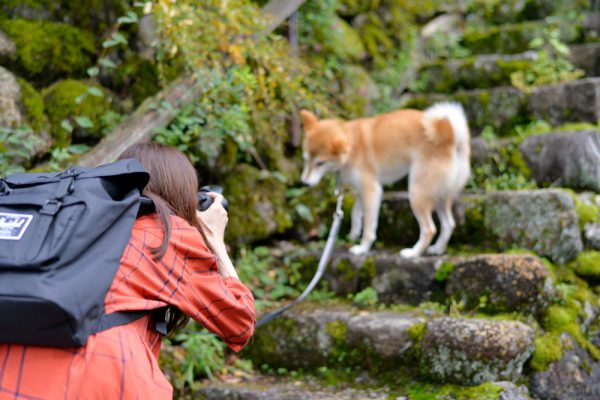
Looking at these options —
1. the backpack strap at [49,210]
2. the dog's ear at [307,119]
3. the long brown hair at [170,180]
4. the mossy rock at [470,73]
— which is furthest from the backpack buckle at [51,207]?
the mossy rock at [470,73]

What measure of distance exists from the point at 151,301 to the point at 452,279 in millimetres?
2238

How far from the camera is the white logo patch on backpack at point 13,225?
1342mm

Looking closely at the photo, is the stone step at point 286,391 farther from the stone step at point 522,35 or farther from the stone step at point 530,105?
the stone step at point 522,35

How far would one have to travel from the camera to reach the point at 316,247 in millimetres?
4188

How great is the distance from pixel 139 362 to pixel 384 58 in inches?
191

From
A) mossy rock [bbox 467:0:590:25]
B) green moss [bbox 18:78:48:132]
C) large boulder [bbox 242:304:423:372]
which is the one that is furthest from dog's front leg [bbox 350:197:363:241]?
mossy rock [bbox 467:0:590:25]

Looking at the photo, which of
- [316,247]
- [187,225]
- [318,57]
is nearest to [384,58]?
[318,57]

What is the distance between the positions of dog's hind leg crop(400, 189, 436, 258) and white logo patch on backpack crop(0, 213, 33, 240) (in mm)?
2706

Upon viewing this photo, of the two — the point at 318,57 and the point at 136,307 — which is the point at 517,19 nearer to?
the point at 318,57

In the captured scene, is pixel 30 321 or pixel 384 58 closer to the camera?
pixel 30 321

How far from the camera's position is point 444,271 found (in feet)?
11.0

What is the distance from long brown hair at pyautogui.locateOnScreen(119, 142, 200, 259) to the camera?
1.70 meters

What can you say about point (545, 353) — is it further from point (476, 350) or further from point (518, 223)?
point (518, 223)

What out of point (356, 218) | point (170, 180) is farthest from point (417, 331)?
point (170, 180)
